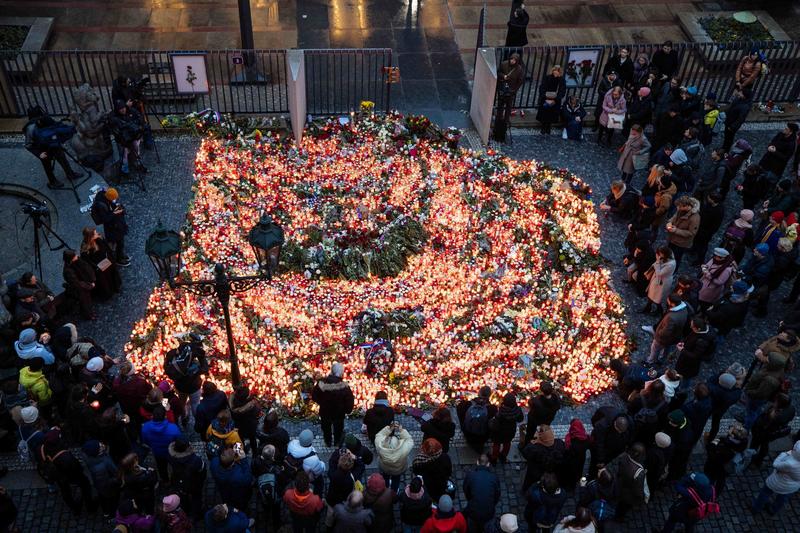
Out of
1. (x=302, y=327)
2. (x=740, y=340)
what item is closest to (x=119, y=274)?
(x=302, y=327)

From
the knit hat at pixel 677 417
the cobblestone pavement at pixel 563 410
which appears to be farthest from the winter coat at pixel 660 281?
the knit hat at pixel 677 417

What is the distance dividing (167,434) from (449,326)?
16.4ft

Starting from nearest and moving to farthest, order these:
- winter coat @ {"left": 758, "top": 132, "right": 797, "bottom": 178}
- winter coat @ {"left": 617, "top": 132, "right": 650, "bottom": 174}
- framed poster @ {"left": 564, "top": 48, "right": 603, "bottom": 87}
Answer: winter coat @ {"left": 758, "top": 132, "right": 797, "bottom": 178}
winter coat @ {"left": 617, "top": 132, "right": 650, "bottom": 174}
framed poster @ {"left": 564, "top": 48, "right": 603, "bottom": 87}

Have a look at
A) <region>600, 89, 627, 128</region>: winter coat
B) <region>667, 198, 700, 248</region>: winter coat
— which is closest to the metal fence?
<region>600, 89, 627, 128</region>: winter coat

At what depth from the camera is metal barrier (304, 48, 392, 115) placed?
18.0 meters

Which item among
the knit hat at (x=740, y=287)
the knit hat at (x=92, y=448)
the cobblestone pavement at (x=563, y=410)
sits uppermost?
the knit hat at (x=740, y=287)

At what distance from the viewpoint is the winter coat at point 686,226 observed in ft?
42.8

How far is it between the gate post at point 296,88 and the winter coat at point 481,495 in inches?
379

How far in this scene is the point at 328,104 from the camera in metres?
18.1

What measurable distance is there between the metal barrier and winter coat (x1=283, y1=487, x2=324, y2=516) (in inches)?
416

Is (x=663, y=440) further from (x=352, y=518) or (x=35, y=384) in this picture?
(x=35, y=384)

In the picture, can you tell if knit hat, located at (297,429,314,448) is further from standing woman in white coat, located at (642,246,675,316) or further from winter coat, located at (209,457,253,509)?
standing woman in white coat, located at (642,246,675,316)

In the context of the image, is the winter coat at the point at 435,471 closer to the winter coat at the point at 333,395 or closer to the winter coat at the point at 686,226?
the winter coat at the point at 333,395

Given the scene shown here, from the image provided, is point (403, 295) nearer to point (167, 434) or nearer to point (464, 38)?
point (167, 434)
